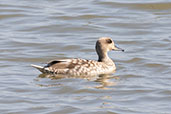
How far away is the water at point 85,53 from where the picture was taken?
12.2m

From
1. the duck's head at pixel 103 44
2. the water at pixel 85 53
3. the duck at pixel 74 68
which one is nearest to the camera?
the water at pixel 85 53

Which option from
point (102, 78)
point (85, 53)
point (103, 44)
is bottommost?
point (102, 78)

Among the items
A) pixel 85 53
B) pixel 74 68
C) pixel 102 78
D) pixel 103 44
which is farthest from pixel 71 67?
pixel 85 53

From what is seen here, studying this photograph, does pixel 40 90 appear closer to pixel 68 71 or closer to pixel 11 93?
pixel 11 93

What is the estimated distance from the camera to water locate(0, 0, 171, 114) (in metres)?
12.2

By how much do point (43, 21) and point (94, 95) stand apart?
747 cm

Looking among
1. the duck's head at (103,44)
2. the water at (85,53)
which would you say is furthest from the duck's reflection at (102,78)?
the duck's head at (103,44)

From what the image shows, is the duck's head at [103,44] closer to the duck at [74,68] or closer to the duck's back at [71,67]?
the duck at [74,68]

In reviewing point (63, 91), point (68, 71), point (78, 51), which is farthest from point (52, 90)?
point (78, 51)

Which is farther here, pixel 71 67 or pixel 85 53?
pixel 85 53

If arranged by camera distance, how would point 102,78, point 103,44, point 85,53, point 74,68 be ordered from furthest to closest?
point 85,53
point 103,44
point 74,68
point 102,78

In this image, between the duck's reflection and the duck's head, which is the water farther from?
the duck's head

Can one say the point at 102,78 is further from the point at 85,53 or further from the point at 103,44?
the point at 85,53

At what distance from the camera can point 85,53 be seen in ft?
55.3
